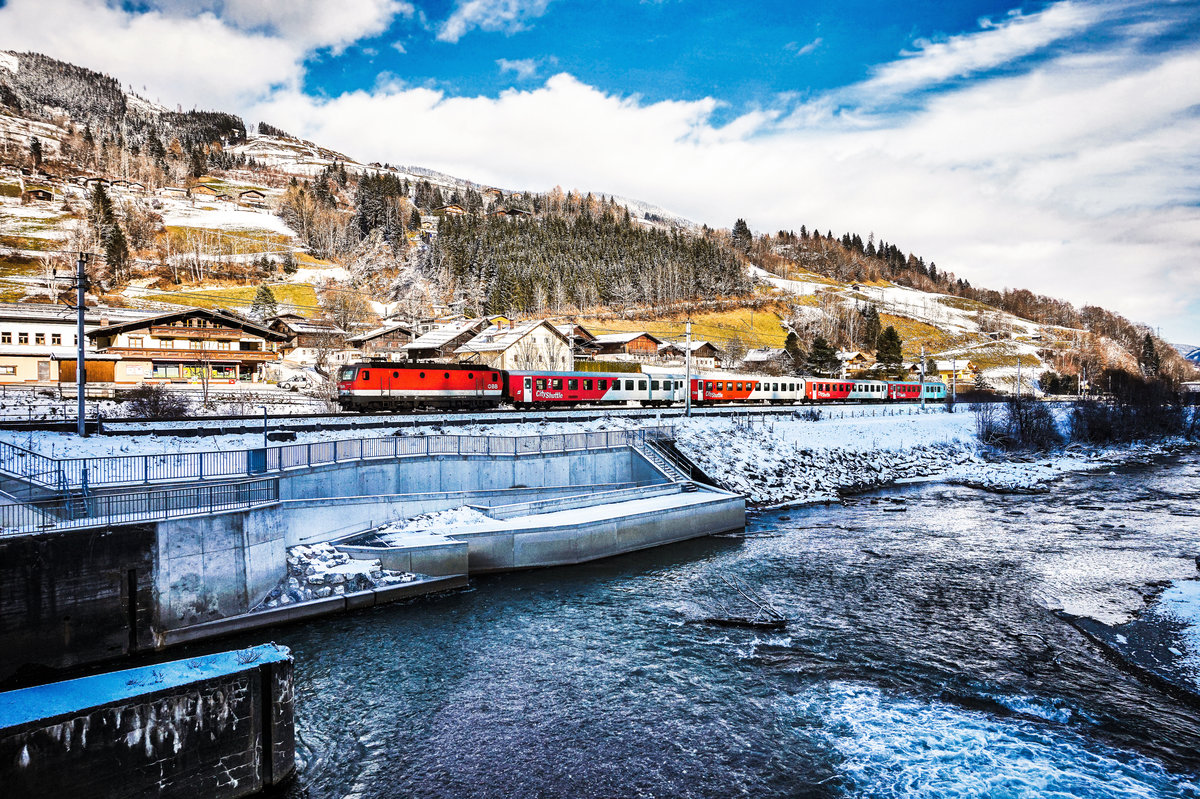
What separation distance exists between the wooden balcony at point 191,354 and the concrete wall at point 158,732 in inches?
2140

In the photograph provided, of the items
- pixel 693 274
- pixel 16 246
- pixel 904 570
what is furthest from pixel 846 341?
pixel 16 246

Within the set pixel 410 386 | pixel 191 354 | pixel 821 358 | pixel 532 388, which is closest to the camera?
pixel 410 386

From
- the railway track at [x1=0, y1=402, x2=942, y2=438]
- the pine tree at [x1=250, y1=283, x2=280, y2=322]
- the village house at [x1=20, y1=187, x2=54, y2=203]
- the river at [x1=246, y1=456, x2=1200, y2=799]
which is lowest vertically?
the river at [x1=246, y1=456, x2=1200, y2=799]

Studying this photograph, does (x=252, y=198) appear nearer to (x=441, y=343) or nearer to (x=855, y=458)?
(x=441, y=343)

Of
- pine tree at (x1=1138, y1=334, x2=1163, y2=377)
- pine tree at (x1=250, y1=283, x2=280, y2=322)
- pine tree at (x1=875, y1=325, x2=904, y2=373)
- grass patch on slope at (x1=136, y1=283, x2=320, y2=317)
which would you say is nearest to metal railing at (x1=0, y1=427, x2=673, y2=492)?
pine tree at (x1=250, y1=283, x2=280, y2=322)

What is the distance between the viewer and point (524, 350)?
65.6m

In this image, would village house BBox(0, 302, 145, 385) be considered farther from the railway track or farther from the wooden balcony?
the railway track

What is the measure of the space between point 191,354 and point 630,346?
52240 millimetres

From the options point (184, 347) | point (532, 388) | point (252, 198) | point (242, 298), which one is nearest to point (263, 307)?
point (242, 298)

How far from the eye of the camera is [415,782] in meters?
10.7

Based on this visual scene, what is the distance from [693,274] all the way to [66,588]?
138 m

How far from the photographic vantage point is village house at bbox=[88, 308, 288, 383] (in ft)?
176

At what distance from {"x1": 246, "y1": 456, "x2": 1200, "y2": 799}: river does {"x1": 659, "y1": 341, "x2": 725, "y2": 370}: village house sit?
219 ft

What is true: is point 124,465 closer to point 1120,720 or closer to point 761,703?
point 761,703
